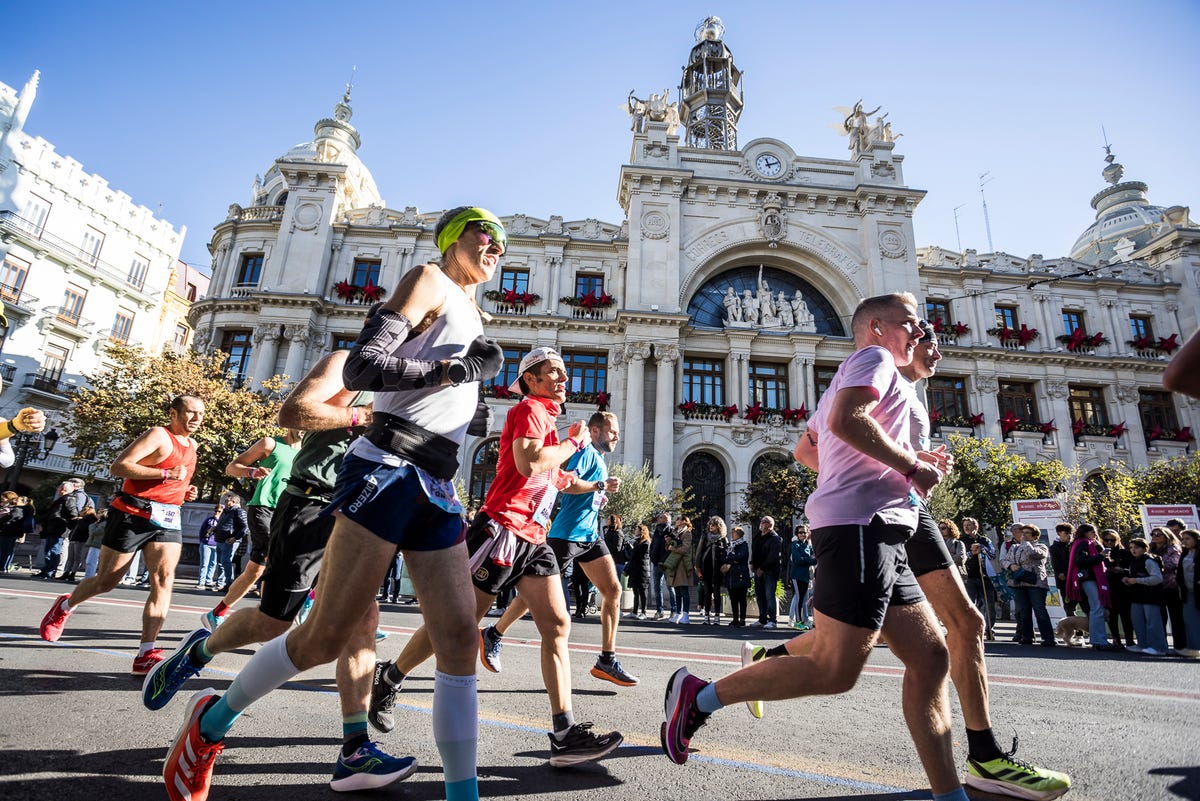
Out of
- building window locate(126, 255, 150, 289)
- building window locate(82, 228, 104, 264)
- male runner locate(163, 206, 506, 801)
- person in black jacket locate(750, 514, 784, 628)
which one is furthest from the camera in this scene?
building window locate(126, 255, 150, 289)

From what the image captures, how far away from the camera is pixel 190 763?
A: 2.05m

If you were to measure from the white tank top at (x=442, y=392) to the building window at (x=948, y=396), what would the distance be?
2939 cm

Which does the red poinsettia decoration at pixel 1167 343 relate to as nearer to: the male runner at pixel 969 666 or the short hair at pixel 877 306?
the short hair at pixel 877 306

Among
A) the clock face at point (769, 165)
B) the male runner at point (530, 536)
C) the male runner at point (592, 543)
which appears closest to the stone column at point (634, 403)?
the clock face at point (769, 165)

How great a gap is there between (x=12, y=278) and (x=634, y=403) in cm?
3231

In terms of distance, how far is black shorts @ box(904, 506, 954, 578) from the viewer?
2795 millimetres

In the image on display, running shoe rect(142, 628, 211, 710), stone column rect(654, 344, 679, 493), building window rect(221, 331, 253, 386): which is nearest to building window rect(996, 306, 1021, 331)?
stone column rect(654, 344, 679, 493)

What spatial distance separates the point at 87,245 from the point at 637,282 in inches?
1290

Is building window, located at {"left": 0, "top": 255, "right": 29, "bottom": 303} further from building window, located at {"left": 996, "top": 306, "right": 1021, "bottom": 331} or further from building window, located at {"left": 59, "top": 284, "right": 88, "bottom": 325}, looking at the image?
building window, located at {"left": 996, "top": 306, "right": 1021, "bottom": 331}

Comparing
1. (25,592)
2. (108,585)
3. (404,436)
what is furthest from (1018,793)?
(25,592)

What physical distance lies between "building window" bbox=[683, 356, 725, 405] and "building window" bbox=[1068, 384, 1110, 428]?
16618mm

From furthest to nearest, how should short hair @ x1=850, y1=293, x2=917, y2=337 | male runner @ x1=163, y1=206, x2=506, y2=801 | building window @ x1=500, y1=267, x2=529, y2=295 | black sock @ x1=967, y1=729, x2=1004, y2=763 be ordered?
building window @ x1=500, y1=267, x2=529, y2=295 → short hair @ x1=850, y1=293, x2=917, y2=337 → black sock @ x1=967, y1=729, x2=1004, y2=763 → male runner @ x1=163, y1=206, x2=506, y2=801

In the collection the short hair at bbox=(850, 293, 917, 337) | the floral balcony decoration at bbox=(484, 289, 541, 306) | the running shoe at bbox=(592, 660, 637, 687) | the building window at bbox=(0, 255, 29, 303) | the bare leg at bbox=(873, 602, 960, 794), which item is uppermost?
the building window at bbox=(0, 255, 29, 303)

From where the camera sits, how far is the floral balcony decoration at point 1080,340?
94.6 feet
